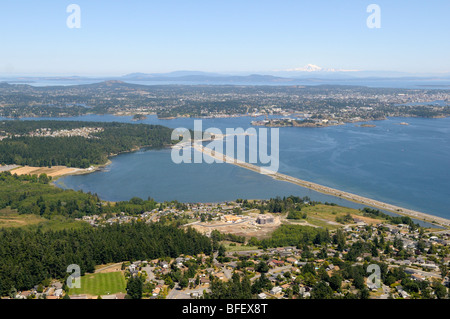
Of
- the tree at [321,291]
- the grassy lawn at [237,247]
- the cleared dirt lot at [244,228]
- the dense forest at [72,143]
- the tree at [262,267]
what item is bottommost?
the grassy lawn at [237,247]

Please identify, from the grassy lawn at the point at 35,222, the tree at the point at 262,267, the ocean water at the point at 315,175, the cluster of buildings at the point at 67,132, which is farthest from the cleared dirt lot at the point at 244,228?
the cluster of buildings at the point at 67,132

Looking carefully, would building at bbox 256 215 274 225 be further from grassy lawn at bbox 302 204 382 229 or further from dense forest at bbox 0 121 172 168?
dense forest at bbox 0 121 172 168

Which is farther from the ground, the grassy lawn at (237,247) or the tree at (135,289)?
the tree at (135,289)

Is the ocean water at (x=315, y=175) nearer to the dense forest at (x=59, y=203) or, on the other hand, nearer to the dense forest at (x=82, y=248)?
the dense forest at (x=59, y=203)

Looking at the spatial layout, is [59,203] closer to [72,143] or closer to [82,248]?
[82,248]

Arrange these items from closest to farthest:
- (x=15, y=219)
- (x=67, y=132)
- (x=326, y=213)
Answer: (x=15, y=219) → (x=326, y=213) → (x=67, y=132)

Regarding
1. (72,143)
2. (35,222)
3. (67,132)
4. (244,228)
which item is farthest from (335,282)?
(67,132)
